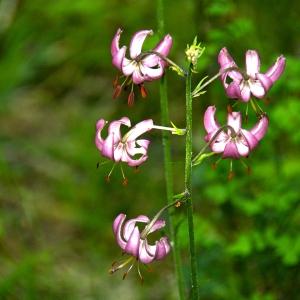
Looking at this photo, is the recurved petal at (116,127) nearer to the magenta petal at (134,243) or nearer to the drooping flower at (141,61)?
the drooping flower at (141,61)

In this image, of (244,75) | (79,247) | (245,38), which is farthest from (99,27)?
(244,75)

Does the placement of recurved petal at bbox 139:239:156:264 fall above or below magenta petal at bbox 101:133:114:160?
below

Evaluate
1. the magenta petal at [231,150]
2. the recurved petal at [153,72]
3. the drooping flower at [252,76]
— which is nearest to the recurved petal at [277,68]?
the drooping flower at [252,76]

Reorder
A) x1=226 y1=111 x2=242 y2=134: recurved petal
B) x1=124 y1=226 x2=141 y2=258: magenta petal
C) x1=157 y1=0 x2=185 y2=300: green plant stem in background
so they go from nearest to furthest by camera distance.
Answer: x1=124 y1=226 x2=141 y2=258: magenta petal, x1=226 y1=111 x2=242 y2=134: recurved petal, x1=157 y1=0 x2=185 y2=300: green plant stem in background

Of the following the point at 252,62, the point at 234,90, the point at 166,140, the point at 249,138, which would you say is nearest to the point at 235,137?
the point at 249,138

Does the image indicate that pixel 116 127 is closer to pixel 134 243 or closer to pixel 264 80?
pixel 134 243

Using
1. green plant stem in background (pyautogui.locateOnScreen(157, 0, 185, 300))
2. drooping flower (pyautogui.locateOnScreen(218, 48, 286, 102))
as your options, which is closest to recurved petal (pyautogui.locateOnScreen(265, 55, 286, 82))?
drooping flower (pyautogui.locateOnScreen(218, 48, 286, 102))

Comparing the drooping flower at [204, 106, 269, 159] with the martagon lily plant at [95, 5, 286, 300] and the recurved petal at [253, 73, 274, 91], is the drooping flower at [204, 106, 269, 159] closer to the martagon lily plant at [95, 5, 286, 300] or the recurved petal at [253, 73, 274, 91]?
the martagon lily plant at [95, 5, 286, 300]

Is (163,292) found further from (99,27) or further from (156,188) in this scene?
(99,27)
